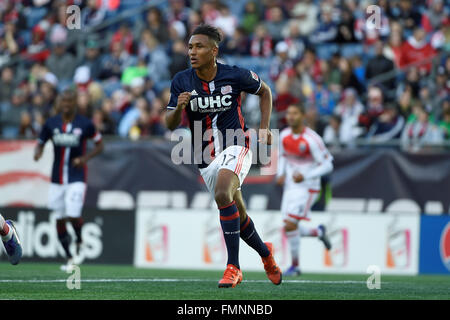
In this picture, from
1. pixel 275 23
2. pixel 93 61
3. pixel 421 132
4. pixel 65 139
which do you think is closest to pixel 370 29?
pixel 275 23

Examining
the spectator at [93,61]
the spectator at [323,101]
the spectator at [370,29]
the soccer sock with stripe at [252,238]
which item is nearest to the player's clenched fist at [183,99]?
the soccer sock with stripe at [252,238]

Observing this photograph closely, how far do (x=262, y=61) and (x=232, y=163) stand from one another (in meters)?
10.6

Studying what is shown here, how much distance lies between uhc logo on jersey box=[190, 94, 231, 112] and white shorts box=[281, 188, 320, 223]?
4647mm

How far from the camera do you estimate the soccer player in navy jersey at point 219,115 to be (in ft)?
29.2

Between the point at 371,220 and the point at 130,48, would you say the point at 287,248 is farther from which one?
the point at 130,48

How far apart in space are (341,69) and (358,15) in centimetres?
173

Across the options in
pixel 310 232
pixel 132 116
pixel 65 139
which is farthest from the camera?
pixel 132 116

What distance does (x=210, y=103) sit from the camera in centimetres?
900

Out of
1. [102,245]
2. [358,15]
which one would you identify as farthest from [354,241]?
[358,15]

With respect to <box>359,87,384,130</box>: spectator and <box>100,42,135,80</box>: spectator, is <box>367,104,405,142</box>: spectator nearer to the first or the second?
<box>359,87,384,130</box>: spectator

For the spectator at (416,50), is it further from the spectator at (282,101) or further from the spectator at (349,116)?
the spectator at (282,101)

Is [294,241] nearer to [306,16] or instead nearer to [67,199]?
[67,199]

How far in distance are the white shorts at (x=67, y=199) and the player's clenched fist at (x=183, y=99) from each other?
563 centimetres

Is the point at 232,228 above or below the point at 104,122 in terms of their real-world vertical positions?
below
